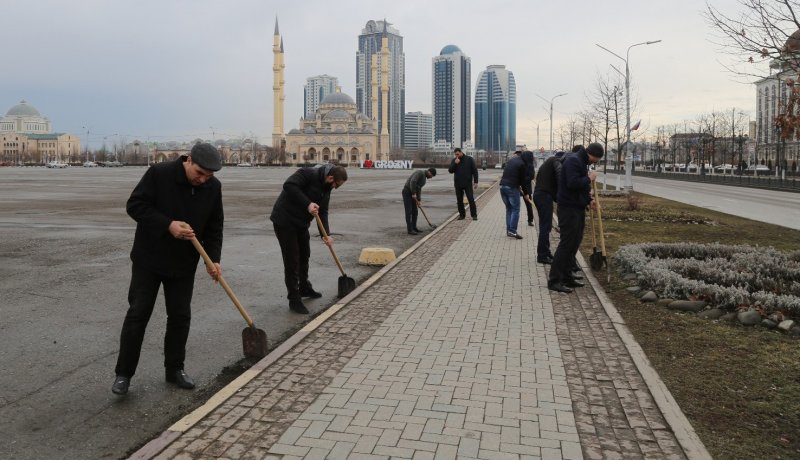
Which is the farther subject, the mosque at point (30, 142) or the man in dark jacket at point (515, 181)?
the mosque at point (30, 142)

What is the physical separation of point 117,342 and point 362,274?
4.32 m

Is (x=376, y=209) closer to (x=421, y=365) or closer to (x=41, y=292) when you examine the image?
(x=41, y=292)

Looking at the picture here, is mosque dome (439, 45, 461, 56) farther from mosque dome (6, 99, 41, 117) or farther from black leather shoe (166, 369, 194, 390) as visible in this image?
black leather shoe (166, 369, 194, 390)

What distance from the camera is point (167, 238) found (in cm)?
459

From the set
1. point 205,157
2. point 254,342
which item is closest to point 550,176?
point 254,342

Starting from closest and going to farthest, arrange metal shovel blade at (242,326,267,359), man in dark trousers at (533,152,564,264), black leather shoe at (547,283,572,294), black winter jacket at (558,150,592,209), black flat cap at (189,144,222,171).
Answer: black flat cap at (189,144,222,171)
metal shovel blade at (242,326,267,359)
black winter jacket at (558,150,592,209)
black leather shoe at (547,283,572,294)
man in dark trousers at (533,152,564,264)

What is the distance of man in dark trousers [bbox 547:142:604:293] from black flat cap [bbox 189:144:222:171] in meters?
4.89

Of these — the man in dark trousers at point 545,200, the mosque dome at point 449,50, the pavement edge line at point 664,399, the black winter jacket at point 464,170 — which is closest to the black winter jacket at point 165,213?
the pavement edge line at point 664,399

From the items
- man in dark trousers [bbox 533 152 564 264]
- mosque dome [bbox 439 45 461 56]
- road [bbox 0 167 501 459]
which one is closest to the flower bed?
man in dark trousers [bbox 533 152 564 264]

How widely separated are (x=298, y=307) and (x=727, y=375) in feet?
14.3

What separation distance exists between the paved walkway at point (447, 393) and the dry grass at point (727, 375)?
0.65 feet

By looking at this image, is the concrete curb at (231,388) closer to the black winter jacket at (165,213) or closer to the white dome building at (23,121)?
the black winter jacket at (165,213)

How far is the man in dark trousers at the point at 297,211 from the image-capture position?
712 centimetres

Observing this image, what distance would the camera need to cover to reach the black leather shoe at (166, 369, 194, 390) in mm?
4742
